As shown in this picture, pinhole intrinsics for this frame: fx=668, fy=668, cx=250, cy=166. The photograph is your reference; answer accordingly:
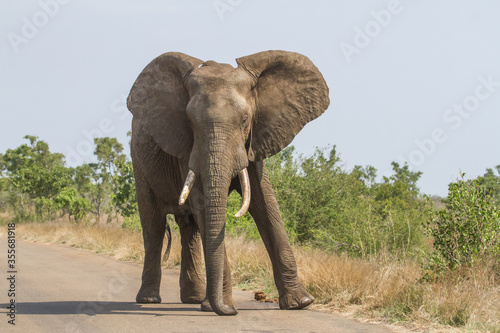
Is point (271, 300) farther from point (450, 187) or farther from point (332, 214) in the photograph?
point (332, 214)

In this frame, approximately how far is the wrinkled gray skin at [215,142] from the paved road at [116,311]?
33 cm

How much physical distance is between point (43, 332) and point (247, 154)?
9.89ft

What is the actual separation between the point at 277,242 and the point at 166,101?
226 cm

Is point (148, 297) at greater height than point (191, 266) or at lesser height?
lesser

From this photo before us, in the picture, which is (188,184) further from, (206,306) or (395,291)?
(395,291)

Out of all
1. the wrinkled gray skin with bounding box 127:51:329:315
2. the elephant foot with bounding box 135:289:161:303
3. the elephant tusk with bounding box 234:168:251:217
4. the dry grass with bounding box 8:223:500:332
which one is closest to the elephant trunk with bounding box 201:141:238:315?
the wrinkled gray skin with bounding box 127:51:329:315

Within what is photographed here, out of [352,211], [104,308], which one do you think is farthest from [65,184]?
[104,308]

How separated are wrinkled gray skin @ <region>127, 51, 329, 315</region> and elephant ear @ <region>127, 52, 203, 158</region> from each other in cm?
1

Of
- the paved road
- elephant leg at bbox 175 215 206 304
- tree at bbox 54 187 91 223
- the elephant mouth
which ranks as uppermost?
tree at bbox 54 187 91 223

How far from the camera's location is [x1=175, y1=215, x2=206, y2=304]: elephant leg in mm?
9359

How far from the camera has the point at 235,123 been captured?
740 cm

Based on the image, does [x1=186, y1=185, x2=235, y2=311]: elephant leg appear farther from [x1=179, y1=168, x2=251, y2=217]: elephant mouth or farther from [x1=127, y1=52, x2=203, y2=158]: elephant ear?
[x1=127, y1=52, x2=203, y2=158]: elephant ear

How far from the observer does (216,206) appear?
7.32 m

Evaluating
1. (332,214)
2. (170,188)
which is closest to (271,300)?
(170,188)
